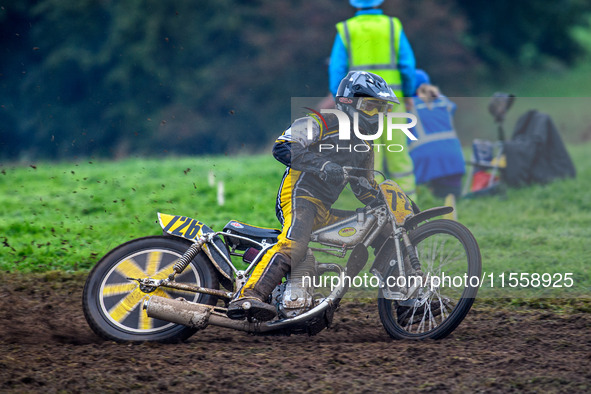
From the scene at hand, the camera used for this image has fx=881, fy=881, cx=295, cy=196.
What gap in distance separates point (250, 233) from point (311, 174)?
1.86ft

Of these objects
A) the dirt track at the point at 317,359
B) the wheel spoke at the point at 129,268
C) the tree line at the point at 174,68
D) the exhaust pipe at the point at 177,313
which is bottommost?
the dirt track at the point at 317,359

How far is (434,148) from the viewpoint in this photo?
10.9 m

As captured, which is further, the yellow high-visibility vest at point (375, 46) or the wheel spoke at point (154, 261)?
the yellow high-visibility vest at point (375, 46)

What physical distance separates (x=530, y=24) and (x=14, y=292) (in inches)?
1224

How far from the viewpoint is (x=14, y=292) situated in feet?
23.9

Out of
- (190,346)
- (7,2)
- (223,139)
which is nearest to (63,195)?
(190,346)

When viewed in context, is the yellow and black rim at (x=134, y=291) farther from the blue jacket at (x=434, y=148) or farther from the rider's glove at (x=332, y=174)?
the blue jacket at (x=434, y=148)

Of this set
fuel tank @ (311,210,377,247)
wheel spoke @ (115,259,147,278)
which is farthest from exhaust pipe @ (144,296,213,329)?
fuel tank @ (311,210,377,247)

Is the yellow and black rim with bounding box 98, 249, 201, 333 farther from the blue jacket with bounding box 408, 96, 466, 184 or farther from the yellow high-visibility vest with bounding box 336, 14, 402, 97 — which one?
the blue jacket with bounding box 408, 96, 466, 184

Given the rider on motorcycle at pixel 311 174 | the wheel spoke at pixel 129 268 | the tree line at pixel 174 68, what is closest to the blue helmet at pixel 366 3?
the rider on motorcycle at pixel 311 174

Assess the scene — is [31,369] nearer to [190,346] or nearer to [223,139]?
[190,346]

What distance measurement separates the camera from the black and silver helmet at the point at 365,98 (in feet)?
18.6

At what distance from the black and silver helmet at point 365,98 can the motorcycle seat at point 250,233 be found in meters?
0.92

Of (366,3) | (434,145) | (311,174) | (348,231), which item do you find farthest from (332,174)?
(434,145)
